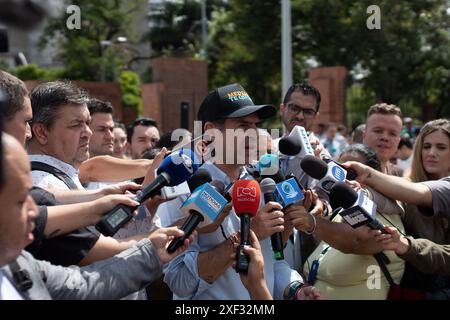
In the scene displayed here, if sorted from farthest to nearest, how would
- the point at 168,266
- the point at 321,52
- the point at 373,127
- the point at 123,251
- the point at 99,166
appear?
the point at 321,52 < the point at 373,127 < the point at 99,166 < the point at 168,266 < the point at 123,251

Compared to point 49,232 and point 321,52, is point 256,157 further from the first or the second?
point 321,52

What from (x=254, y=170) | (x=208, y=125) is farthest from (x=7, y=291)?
(x=208, y=125)

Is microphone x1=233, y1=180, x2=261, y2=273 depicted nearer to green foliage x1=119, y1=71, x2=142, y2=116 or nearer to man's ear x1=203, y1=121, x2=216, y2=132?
man's ear x1=203, y1=121, x2=216, y2=132

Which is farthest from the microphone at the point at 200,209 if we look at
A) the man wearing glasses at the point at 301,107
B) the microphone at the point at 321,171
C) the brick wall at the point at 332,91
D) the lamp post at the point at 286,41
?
the brick wall at the point at 332,91

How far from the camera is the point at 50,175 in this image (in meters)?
2.62

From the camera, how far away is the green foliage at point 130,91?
19925 mm

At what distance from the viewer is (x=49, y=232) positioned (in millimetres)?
2121

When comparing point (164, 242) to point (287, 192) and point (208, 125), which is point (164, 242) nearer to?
point (287, 192)

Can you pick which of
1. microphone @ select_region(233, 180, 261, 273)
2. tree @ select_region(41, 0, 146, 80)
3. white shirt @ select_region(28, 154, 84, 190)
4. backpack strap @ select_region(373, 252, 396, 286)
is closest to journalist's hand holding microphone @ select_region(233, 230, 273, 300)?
microphone @ select_region(233, 180, 261, 273)

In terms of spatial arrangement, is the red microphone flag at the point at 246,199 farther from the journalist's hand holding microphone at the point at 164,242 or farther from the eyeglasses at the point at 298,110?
the eyeglasses at the point at 298,110

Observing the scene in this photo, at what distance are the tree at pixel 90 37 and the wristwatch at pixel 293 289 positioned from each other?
1672 centimetres

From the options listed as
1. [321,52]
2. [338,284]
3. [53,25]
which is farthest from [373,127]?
[53,25]

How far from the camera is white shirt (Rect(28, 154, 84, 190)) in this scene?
256 centimetres
